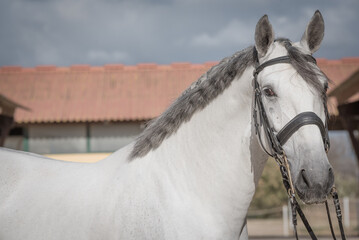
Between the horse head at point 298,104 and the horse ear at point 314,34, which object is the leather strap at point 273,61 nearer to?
the horse head at point 298,104

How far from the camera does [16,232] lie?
211 cm

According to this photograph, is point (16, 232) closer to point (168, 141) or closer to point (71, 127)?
point (168, 141)

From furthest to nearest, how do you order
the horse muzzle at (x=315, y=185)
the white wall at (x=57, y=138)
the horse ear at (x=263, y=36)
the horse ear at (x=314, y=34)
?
the white wall at (x=57, y=138)
the horse ear at (x=314, y=34)
the horse ear at (x=263, y=36)
the horse muzzle at (x=315, y=185)

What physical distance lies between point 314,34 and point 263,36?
33 centimetres

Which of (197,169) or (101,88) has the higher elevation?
(101,88)

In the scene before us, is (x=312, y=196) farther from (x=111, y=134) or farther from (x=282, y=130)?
(x=111, y=134)

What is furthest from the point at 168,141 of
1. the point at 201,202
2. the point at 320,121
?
the point at 320,121

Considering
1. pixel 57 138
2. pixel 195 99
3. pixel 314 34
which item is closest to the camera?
pixel 314 34

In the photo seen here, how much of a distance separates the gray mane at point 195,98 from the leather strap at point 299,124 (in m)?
0.43

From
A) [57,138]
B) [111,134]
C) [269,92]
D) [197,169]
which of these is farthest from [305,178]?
[57,138]

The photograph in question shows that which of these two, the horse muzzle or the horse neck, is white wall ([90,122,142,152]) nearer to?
the horse neck

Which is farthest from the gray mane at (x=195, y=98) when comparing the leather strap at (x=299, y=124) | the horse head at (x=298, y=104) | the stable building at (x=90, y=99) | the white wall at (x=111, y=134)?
the white wall at (x=111, y=134)

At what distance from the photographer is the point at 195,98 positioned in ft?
6.88

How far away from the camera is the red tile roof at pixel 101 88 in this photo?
11492mm
